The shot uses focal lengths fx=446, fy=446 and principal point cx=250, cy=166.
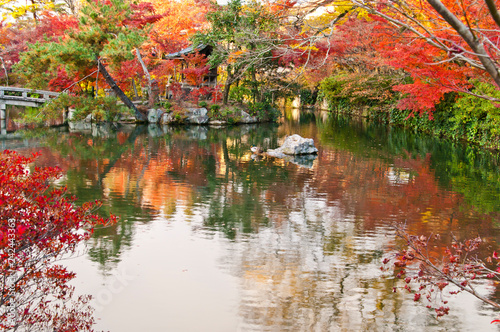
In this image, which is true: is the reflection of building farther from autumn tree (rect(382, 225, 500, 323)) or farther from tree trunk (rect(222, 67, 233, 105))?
autumn tree (rect(382, 225, 500, 323))

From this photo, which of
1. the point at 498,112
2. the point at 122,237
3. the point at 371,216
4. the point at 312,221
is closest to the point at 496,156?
the point at 498,112

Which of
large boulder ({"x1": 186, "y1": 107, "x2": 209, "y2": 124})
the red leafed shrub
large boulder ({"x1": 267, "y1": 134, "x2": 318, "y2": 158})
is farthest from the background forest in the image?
the red leafed shrub

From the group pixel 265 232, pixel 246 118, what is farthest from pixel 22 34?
pixel 265 232

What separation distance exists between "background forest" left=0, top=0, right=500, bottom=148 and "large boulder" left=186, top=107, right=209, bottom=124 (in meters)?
1.22

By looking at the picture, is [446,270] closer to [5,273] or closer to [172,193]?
[5,273]

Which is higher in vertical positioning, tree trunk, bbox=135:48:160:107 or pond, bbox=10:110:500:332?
tree trunk, bbox=135:48:160:107

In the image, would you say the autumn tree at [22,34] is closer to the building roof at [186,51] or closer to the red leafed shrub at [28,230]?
the building roof at [186,51]

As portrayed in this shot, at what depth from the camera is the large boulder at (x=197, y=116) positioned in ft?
68.8

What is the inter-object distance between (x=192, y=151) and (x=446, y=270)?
10.7 m

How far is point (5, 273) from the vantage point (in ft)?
9.36

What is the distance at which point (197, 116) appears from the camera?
21.0 m

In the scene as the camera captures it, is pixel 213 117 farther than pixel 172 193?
Yes

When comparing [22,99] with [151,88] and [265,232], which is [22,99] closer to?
[151,88]

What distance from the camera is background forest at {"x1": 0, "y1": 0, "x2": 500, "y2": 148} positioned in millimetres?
13453
